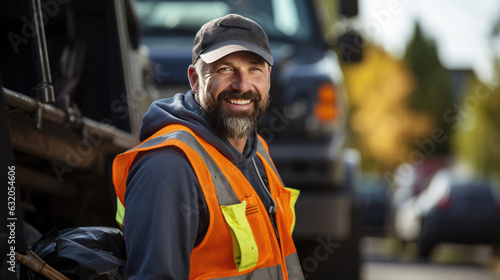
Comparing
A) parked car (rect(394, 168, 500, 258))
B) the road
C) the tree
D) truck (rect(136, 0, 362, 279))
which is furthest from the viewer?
the tree

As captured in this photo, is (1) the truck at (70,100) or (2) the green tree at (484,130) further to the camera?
(2) the green tree at (484,130)

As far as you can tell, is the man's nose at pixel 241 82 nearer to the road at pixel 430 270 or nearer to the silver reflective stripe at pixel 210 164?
the silver reflective stripe at pixel 210 164

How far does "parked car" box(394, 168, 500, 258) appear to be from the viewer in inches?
600

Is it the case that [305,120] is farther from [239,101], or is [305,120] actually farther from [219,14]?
[239,101]

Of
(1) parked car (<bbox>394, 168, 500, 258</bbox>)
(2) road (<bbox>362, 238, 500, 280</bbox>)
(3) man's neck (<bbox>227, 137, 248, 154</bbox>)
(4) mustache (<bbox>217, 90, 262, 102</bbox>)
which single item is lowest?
(2) road (<bbox>362, 238, 500, 280</bbox>)

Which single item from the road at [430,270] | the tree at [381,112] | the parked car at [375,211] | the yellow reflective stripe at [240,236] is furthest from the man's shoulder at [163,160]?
the tree at [381,112]

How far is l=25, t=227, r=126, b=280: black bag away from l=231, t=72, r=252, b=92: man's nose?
2.17 feet

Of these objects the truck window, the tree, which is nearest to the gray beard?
the truck window

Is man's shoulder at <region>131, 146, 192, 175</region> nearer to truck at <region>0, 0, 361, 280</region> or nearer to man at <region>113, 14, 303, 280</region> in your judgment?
man at <region>113, 14, 303, 280</region>

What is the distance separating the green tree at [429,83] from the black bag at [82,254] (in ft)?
150

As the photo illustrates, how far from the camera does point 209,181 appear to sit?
255 centimetres

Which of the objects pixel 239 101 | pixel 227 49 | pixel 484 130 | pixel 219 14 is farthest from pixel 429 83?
pixel 227 49

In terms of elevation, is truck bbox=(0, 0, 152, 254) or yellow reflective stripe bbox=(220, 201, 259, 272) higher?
truck bbox=(0, 0, 152, 254)

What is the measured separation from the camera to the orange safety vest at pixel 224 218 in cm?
253
